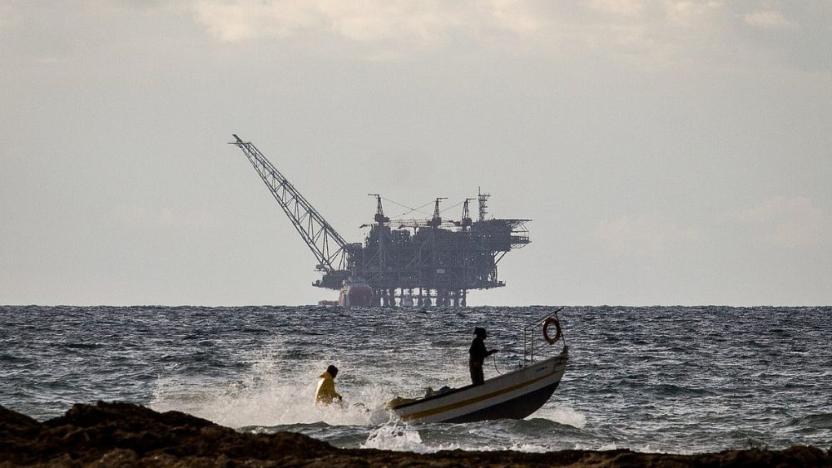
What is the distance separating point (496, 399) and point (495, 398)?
4cm

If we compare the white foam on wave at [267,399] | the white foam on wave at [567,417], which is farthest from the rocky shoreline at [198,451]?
the white foam on wave at [567,417]

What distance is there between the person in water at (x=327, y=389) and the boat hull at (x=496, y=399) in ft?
3.63

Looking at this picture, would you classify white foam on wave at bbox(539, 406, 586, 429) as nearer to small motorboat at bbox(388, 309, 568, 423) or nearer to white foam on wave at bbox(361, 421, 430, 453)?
small motorboat at bbox(388, 309, 568, 423)

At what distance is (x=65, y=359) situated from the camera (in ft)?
124

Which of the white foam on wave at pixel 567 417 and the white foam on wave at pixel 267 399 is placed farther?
the white foam on wave at pixel 567 417

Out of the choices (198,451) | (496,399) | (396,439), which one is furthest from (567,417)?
(198,451)

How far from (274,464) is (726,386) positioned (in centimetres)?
2122

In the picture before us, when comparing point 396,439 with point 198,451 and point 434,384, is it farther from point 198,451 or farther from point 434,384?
point 434,384

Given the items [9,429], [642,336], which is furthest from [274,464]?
[642,336]

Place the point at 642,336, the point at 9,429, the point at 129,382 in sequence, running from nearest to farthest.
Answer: the point at 9,429 → the point at 129,382 → the point at 642,336

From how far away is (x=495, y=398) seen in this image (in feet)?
69.2

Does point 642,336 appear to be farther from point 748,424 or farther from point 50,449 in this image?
point 50,449

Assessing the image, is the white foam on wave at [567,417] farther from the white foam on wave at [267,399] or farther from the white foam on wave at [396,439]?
the white foam on wave at [396,439]

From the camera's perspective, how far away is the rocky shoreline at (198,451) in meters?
11.8
